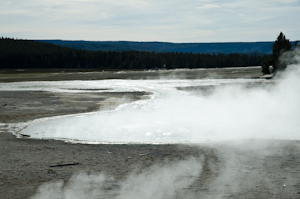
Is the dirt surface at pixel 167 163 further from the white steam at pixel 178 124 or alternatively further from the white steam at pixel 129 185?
the white steam at pixel 178 124

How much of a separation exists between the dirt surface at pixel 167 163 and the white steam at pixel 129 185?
117 millimetres

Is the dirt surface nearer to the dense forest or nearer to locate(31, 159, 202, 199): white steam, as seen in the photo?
locate(31, 159, 202, 199): white steam

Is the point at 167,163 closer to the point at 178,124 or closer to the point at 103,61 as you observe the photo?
the point at 178,124

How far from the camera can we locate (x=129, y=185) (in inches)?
314

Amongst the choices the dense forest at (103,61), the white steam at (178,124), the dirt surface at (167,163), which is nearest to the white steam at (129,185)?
the dirt surface at (167,163)

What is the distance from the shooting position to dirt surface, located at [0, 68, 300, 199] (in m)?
7.60

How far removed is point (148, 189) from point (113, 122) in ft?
33.6

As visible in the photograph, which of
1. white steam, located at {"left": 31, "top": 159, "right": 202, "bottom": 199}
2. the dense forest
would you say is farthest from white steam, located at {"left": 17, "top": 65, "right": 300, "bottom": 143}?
the dense forest

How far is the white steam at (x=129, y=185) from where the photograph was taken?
7363mm

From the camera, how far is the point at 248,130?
48.6ft

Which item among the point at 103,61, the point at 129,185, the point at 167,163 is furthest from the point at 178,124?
the point at 103,61

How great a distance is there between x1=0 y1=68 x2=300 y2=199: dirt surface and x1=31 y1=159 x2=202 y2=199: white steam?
0.12 m

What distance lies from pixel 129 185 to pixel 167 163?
2.07m

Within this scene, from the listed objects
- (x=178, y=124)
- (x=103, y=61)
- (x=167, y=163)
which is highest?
(x=103, y=61)
